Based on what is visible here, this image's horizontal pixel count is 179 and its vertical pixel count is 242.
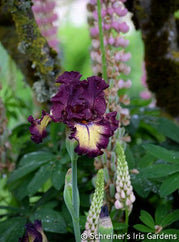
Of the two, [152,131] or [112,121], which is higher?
[152,131]

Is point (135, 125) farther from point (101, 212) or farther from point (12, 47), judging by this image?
point (101, 212)

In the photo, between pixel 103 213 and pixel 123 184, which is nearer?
pixel 103 213

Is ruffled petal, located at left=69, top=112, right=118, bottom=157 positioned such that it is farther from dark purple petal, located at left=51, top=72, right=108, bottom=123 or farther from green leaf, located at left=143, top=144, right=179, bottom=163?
green leaf, located at left=143, top=144, right=179, bottom=163

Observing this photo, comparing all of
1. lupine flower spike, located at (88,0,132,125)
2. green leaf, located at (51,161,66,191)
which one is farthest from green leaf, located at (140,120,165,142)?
green leaf, located at (51,161,66,191)

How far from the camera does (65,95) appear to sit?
Answer: 2.32ft

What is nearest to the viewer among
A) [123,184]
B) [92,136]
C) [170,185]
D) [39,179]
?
[92,136]

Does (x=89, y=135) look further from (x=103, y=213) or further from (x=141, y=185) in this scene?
(x=141, y=185)

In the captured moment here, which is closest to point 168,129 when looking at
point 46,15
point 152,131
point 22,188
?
point 152,131

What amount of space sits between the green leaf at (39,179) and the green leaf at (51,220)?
7 cm

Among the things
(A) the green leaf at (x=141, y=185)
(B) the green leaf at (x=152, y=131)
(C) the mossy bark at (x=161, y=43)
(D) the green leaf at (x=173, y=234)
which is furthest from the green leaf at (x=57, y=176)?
(C) the mossy bark at (x=161, y=43)

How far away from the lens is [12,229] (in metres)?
1.02

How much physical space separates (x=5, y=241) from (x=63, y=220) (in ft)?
0.56

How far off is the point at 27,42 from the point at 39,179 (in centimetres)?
47

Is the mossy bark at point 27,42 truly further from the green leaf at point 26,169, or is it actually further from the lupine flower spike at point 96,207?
the lupine flower spike at point 96,207
